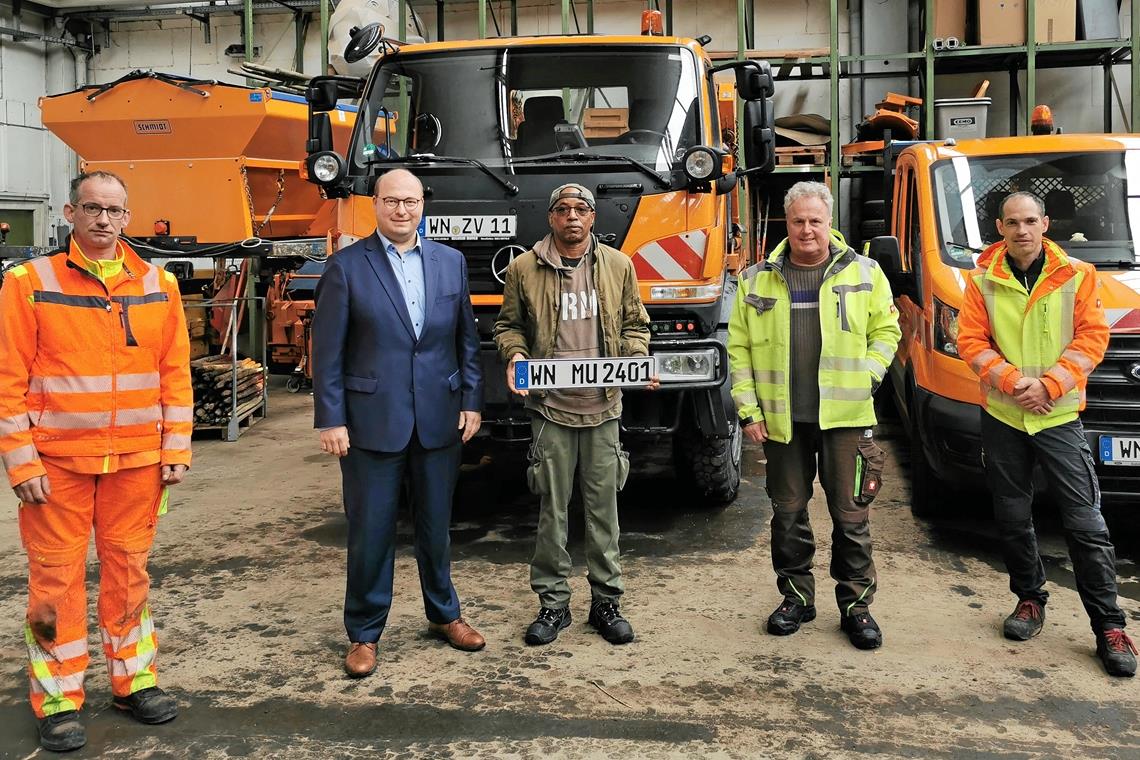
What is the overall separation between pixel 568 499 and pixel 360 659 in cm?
93

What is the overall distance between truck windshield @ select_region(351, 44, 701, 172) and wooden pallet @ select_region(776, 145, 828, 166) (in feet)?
19.5

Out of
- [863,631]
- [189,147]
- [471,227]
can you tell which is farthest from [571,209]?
→ [189,147]

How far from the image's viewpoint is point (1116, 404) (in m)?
4.30

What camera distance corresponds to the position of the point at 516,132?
4945 mm

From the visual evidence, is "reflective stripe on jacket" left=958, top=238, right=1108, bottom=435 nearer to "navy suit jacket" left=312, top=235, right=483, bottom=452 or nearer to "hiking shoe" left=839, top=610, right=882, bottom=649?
"hiking shoe" left=839, top=610, right=882, bottom=649

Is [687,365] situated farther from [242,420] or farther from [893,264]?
[242,420]

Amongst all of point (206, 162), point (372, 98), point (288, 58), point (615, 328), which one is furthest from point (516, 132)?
point (288, 58)

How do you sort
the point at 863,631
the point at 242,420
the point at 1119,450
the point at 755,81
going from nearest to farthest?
the point at 863,631 < the point at 1119,450 < the point at 755,81 < the point at 242,420

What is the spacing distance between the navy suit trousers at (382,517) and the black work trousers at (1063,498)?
6.49 feet

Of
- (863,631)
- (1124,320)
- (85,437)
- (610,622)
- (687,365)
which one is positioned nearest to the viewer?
(85,437)

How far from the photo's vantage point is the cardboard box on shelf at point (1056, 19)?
1038cm

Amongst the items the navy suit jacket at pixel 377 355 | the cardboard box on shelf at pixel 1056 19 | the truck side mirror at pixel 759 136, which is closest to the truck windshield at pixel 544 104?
the truck side mirror at pixel 759 136

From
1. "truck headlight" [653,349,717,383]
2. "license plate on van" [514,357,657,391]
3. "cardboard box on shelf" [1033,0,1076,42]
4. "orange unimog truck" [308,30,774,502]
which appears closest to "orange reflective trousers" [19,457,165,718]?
"license plate on van" [514,357,657,391]

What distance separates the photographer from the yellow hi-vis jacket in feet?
11.8
